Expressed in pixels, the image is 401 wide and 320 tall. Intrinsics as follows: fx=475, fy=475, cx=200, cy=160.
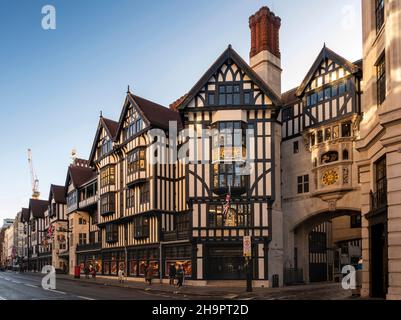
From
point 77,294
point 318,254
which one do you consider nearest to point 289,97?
point 318,254

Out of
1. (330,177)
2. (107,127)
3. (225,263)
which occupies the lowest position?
(225,263)

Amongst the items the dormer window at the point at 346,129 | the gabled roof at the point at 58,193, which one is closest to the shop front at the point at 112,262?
the gabled roof at the point at 58,193

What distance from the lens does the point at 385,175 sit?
66.5ft

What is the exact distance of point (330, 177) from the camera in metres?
34.1

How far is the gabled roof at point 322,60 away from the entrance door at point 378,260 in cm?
1441

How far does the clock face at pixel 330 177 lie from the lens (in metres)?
33.7

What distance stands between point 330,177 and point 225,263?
32.0ft

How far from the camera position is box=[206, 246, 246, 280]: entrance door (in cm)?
3378

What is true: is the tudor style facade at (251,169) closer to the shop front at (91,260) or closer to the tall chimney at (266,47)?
the tall chimney at (266,47)

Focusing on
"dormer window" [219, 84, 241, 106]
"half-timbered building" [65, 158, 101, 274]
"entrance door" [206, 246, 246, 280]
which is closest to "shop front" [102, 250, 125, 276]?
"half-timbered building" [65, 158, 101, 274]

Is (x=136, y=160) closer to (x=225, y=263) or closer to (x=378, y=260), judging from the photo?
(x=225, y=263)

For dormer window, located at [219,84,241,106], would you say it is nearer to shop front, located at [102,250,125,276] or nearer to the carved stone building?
the carved stone building
